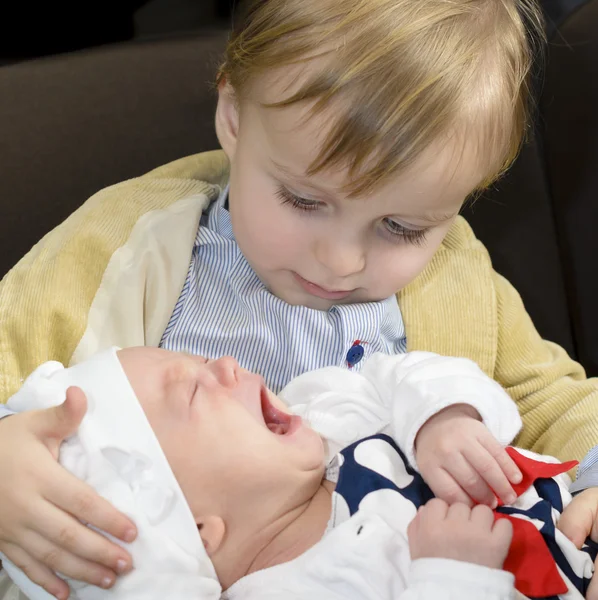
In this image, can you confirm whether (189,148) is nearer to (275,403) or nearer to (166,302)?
(166,302)

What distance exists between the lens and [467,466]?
2.98 ft

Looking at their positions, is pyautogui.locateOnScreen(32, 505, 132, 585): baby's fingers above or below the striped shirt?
above

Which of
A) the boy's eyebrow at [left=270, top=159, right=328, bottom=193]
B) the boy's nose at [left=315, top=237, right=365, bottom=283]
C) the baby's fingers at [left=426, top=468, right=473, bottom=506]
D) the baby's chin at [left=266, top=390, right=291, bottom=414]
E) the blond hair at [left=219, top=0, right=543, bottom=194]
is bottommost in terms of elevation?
the baby's fingers at [left=426, top=468, right=473, bottom=506]

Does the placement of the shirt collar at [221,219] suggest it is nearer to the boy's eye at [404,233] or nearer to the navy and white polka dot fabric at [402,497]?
the boy's eye at [404,233]

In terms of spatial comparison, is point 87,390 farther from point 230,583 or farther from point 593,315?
point 593,315

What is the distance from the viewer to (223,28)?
1.62 metres

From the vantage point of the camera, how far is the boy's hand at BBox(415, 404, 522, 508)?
0.90m

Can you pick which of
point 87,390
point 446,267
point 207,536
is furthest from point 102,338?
point 446,267

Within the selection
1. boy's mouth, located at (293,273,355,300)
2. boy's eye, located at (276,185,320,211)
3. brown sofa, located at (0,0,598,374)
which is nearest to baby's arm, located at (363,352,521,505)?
boy's mouth, located at (293,273,355,300)

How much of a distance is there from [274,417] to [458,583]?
303mm

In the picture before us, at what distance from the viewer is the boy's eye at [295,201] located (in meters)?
1.03

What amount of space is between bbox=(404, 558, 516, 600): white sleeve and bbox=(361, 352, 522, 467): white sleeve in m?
0.19

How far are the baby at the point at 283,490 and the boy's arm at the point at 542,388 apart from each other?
15 cm

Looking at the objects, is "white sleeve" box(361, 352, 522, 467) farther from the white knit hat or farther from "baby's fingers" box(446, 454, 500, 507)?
the white knit hat
